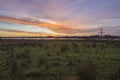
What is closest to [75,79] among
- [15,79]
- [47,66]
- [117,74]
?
[117,74]

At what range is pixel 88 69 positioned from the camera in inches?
402

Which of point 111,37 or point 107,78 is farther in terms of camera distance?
point 111,37

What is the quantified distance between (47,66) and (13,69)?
300 cm

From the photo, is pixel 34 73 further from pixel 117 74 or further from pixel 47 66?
pixel 117 74

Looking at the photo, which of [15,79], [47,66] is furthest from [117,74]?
[47,66]

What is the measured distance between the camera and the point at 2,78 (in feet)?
38.3

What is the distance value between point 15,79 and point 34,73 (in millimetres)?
3562

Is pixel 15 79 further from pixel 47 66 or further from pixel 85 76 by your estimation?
pixel 47 66

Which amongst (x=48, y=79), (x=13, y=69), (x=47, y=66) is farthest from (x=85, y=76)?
(x=47, y=66)

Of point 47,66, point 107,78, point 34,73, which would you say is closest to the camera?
point 107,78

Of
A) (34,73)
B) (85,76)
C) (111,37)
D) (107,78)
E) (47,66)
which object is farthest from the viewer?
(111,37)

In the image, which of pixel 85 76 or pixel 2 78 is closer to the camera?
pixel 85 76

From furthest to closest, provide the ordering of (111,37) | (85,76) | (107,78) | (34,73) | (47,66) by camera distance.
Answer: (111,37) < (47,66) < (34,73) < (107,78) < (85,76)

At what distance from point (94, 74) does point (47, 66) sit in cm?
625
